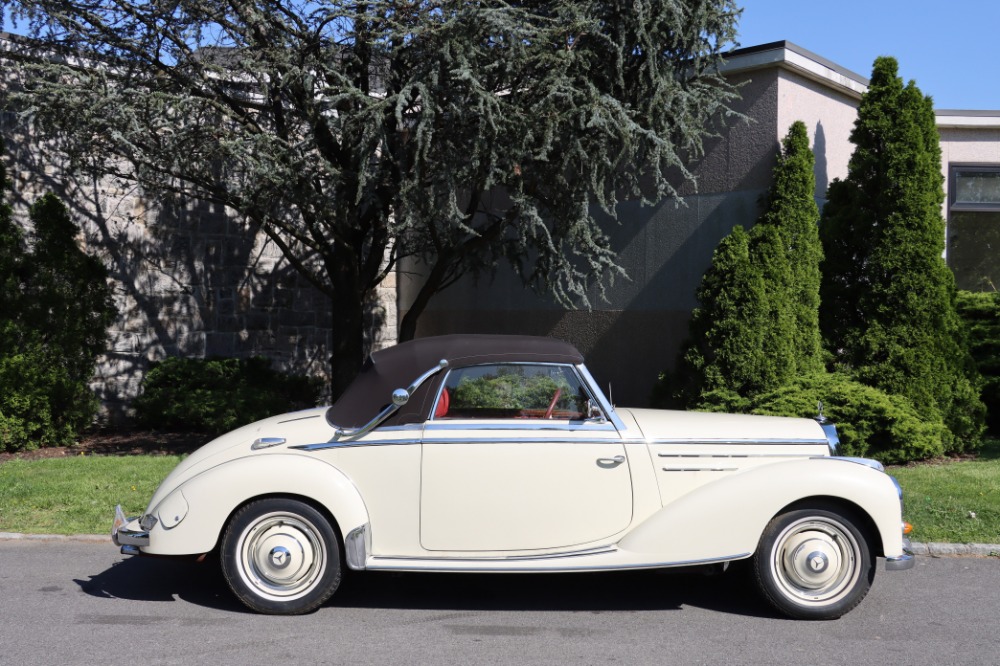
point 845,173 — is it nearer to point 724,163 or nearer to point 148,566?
point 724,163

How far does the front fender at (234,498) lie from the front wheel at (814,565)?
231 cm

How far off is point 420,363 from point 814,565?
8.36ft

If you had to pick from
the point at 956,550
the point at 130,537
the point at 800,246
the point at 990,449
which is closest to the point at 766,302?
the point at 800,246

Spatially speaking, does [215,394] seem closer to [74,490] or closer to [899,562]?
[74,490]

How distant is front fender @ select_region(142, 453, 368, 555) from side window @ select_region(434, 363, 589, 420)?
0.72 metres

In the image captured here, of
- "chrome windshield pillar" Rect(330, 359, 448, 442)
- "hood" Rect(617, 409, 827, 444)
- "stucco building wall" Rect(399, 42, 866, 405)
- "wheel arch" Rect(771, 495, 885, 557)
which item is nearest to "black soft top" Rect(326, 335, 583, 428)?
"chrome windshield pillar" Rect(330, 359, 448, 442)

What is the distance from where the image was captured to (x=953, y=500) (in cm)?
762

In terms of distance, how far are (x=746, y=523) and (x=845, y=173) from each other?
8.13 meters

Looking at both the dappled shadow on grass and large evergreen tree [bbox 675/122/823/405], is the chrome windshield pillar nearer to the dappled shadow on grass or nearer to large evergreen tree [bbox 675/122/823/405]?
large evergreen tree [bbox 675/122/823/405]

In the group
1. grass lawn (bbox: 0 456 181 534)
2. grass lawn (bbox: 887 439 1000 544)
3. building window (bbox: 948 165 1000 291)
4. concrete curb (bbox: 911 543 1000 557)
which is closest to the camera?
concrete curb (bbox: 911 543 1000 557)

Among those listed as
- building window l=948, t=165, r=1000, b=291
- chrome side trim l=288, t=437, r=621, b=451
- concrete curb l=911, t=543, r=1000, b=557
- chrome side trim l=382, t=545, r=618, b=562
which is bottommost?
concrete curb l=911, t=543, r=1000, b=557

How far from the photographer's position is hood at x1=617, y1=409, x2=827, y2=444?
5434 mm

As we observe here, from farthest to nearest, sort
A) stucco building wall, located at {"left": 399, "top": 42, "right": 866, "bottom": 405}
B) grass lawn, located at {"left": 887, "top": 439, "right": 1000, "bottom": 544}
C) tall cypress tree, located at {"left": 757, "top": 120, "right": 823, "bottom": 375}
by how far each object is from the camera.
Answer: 1. stucco building wall, located at {"left": 399, "top": 42, "right": 866, "bottom": 405}
2. tall cypress tree, located at {"left": 757, "top": 120, "right": 823, "bottom": 375}
3. grass lawn, located at {"left": 887, "top": 439, "right": 1000, "bottom": 544}

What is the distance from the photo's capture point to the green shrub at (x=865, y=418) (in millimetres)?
9109
